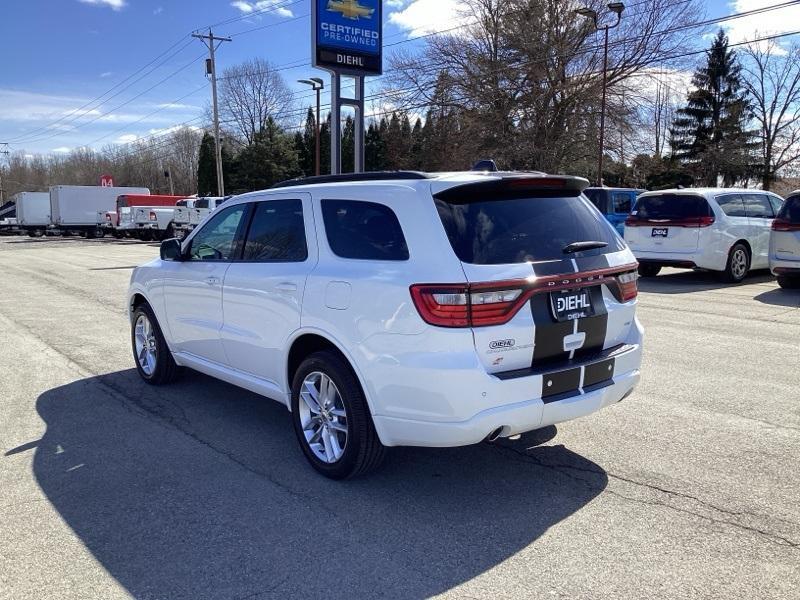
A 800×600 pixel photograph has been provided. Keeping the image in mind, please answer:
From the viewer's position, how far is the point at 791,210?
11.3m

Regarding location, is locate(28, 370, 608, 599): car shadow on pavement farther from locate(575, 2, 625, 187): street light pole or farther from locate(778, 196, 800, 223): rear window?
locate(575, 2, 625, 187): street light pole

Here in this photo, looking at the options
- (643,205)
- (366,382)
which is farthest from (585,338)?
(643,205)

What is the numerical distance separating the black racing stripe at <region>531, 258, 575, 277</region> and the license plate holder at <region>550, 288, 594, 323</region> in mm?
110

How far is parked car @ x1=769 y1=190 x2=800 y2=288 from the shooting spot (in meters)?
11.2

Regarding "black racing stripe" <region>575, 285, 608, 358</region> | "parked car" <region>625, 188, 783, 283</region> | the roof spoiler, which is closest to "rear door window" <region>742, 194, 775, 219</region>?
"parked car" <region>625, 188, 783, 283</region>

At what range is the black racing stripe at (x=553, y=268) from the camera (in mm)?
3502

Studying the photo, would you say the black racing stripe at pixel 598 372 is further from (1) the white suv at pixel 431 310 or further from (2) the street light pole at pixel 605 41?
(2) the street light pole at pixel 605 41

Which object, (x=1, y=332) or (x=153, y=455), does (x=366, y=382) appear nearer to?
(x=153, y=455)

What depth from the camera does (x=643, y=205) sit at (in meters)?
13.4

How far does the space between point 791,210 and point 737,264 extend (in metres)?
1.92

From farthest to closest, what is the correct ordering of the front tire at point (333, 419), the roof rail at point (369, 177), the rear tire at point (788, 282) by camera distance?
Result: the rear tire at point (788, 282) < the roof rail at point (369, 177) < the front tire at point (333, 419)

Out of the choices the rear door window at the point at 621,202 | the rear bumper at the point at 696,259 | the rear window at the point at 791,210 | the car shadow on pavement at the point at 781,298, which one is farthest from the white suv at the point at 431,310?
the rear door window at the point at 621,202

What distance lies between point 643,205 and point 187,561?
40.7 feet

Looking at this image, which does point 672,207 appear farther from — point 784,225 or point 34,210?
point 34,210
